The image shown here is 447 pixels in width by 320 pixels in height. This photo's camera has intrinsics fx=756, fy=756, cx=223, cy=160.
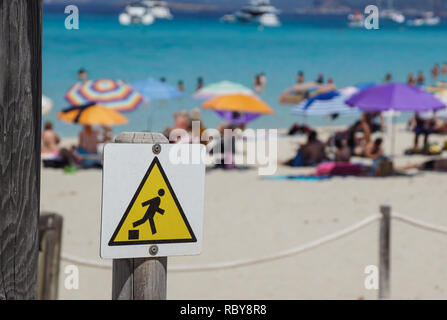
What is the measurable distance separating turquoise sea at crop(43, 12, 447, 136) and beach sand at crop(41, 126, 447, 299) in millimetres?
12062

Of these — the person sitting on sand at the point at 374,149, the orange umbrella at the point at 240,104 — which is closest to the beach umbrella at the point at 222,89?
the orange umbrella at the point at 240,104

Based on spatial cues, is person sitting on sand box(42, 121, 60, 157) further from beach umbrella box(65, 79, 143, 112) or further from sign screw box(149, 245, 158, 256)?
sign screw box(149, 245, 158, 256)

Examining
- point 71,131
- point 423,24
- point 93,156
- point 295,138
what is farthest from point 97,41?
point 423,24

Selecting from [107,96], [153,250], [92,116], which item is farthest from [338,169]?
[153,250]

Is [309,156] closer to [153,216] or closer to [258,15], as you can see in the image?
[153,216]

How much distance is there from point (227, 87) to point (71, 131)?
8.91 meters

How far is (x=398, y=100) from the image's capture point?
12328mm

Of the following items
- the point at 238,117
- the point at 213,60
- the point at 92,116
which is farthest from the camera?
the point at 213,60

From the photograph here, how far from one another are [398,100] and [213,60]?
40260 mm

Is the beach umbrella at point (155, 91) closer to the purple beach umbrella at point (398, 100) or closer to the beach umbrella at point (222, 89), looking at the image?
the beach umbrella at point (222, 89)

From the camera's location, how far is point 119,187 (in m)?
2.26

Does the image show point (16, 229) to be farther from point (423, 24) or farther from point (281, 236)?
point (423, 24)

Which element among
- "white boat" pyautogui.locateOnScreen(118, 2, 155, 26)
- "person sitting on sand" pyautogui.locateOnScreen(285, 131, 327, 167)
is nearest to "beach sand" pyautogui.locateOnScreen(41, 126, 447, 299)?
"person sitting on sand" pyautogui.locateOnScreen(285, 131, 327, 167)

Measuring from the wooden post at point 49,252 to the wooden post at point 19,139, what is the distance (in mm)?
2736
